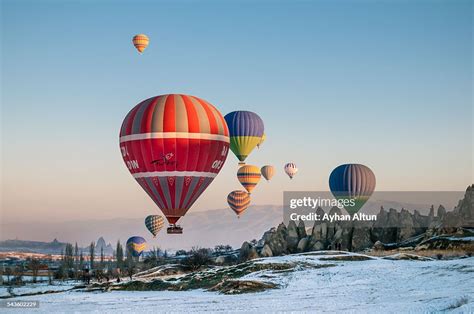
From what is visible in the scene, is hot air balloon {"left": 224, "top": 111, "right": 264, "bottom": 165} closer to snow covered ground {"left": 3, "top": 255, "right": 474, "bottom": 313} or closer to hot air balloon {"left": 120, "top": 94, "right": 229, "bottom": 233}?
snow covered ground {"left": 3, "top": 255, "right": 474, "bottom": 313}

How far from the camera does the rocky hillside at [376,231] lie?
119m

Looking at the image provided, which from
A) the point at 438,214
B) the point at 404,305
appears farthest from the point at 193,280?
the point at 438,214

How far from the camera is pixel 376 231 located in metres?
128

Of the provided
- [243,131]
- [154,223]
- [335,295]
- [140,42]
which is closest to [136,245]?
[154,223]

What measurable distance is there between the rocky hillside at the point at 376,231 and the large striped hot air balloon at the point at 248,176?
13007 mm

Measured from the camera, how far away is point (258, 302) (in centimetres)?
6072

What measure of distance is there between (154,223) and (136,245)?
20164mm

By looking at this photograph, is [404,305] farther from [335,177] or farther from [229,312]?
[335,177]

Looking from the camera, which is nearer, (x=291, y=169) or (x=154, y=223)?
(x=291, y=169)

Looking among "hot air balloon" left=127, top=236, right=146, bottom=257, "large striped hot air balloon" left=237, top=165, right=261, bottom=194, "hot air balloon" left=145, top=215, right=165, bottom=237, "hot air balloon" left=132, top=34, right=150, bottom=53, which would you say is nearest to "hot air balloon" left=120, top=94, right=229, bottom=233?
"hot air balloon" left=132, top=34, right=150, bottom=53

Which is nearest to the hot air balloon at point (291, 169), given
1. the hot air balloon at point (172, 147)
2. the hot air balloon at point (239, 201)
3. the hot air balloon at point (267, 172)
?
the hot air balloon at point (267, 172)

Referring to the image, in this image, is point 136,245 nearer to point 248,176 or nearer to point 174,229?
point 248,176

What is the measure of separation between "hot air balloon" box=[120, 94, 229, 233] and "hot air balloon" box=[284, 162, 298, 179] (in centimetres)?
8835

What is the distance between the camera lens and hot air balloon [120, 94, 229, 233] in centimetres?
7381
